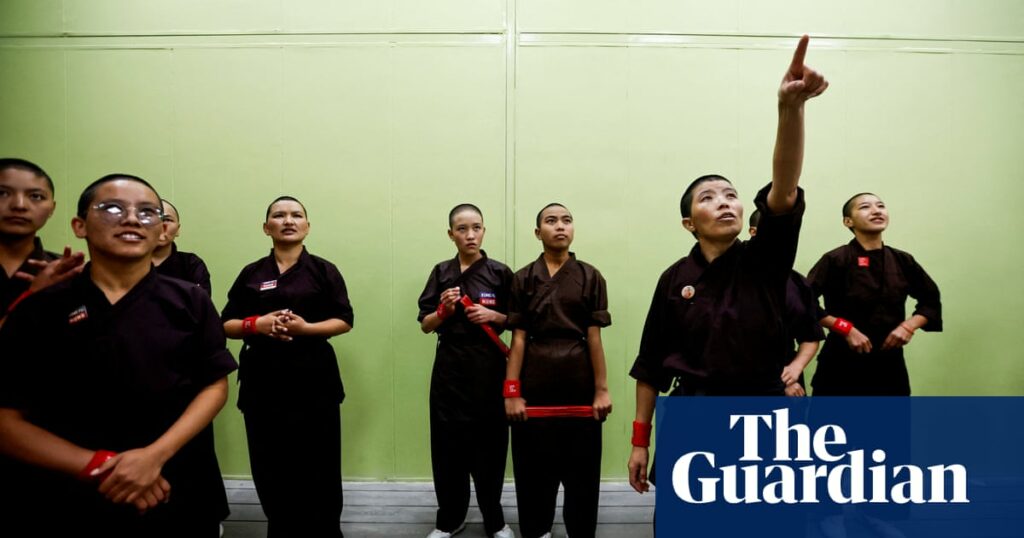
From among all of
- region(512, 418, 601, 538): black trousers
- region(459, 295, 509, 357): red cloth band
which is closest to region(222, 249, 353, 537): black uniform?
region(459, 295, 509, 357): red cloth band

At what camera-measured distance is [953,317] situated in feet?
11.2

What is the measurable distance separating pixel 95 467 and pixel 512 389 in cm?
168

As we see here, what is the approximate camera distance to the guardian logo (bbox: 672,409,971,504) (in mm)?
1794

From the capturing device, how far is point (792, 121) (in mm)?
1297

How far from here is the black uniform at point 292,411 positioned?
247cm

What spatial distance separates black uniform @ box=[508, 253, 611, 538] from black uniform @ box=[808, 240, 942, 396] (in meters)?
1.45

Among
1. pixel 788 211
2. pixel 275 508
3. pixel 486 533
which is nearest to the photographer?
pixel 788 211

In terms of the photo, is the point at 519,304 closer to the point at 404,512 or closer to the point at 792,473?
the point at 792,473

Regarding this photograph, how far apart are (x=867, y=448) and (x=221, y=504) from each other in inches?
141

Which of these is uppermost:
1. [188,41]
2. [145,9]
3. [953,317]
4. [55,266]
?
[145,9]

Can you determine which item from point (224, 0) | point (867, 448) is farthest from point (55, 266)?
point (867, 448)

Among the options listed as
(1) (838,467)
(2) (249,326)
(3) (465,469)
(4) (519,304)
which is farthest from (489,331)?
(1) (838,467)

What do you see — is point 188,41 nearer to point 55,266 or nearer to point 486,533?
point 55,266

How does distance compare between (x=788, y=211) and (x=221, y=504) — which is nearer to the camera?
(x=788, y=211)
